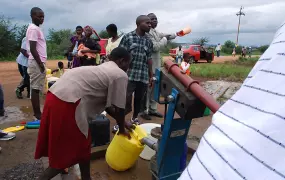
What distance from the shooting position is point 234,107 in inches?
34.3

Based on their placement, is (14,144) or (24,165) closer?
(24,165)

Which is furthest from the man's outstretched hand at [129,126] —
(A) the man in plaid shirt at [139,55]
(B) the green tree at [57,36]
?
(B) the green tree at [57,36]

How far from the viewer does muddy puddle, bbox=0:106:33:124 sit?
14.2 feet

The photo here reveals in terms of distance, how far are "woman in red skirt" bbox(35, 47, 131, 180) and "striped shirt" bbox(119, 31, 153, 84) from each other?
147 centimetres

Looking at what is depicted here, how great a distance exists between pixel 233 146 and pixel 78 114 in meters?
1.54

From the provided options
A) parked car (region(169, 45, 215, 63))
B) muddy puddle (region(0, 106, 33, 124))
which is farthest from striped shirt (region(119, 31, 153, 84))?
parked car (region(169, 45, 215, 63))

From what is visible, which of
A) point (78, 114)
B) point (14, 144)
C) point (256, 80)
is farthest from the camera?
point (14, 144)

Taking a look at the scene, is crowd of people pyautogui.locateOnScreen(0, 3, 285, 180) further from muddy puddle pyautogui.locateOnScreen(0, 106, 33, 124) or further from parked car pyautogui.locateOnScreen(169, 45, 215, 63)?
parked car pyautogui.locateOnScreen(169, 45, 215, 63)

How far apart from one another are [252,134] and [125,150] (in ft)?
6.57

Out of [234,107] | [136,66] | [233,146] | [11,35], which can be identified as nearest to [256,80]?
[234,107]

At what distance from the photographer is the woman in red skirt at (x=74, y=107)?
6.70 feet

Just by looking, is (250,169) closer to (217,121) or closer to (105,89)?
(217,121)

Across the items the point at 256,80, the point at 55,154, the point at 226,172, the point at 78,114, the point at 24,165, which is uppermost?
the point at 256,80

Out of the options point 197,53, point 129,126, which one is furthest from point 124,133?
point 197,53
